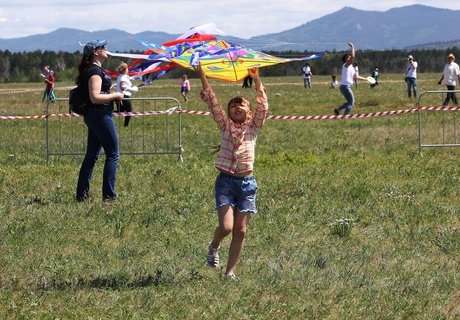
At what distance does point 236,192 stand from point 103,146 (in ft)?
14.0

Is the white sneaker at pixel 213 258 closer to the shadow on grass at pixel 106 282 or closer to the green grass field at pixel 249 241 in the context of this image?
the green grass field at pixel 249 241

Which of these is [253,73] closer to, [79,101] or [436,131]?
[79,101]

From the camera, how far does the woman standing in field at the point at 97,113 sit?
41.0 feet

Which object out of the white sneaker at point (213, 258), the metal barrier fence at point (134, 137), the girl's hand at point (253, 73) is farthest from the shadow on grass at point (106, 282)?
the metal barrier fence at point (134, 137)

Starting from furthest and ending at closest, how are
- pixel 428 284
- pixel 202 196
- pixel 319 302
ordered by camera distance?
pixel 202 196 → pixel 428 284 → pixel 319 302

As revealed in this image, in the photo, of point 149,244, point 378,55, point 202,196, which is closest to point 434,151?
point 202,196

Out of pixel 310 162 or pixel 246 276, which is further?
pixel 310 162

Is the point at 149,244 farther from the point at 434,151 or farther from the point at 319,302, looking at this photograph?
the point at 434,151

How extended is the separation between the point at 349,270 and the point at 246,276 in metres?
0.92

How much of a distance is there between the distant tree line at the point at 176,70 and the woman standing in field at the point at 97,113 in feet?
220

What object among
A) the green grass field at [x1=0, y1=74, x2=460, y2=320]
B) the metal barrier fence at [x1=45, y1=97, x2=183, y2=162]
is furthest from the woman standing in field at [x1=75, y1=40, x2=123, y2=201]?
the metal barrier fence at [x1=45, y1=97, x2=183, y2=162]

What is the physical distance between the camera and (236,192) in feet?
29.8

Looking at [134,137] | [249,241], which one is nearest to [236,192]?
[249,241]

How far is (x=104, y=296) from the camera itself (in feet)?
27.8
